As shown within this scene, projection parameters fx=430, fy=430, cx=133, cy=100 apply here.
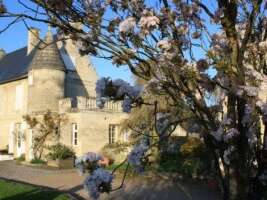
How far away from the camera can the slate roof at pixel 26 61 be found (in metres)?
28.8

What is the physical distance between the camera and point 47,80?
28.7 metres

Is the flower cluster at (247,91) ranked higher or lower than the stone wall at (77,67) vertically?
lower

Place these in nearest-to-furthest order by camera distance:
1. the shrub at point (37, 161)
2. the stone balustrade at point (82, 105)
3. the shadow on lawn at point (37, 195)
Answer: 1. the shadow on lawn at point (37, 195)
2. the stone balustrade at point (82, 105)
3. the shrub at point (37, 161)

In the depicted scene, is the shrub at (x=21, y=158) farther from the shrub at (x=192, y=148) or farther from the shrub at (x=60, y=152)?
the shrub at (x=192, y=148)

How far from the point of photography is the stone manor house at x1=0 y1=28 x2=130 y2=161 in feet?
83.5

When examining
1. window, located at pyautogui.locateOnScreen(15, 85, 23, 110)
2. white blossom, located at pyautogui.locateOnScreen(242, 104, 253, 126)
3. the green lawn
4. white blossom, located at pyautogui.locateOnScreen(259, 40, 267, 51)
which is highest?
window, located at pyautogui.locateOnScreen(15, 85, 23, 110)

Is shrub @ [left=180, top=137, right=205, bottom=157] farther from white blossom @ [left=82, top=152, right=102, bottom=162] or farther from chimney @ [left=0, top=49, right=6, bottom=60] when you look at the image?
chimney @ [left=0, top=49, right=6, bottom=60]

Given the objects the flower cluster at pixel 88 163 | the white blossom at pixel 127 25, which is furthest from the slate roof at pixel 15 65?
the white blossom at pixel 127 25

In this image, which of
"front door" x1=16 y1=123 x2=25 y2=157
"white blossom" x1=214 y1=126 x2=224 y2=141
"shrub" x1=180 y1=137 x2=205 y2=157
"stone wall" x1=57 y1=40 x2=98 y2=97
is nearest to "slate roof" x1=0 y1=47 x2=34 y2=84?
"stone wall" x1=57 y1=40 x2=98 y2=97

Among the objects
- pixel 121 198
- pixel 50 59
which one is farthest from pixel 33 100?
pixel 121 198

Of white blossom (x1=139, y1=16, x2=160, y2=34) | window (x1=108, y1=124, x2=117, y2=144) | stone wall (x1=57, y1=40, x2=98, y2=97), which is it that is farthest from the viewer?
stone wall (x1=57, y1=40, x2=98, y2=97)

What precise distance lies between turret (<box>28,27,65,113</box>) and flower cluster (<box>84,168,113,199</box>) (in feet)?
84.7

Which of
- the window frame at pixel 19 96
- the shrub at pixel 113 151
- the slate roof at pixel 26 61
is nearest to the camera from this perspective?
the shrub at pixel 113 151

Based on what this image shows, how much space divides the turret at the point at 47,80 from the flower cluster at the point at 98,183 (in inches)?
1017
